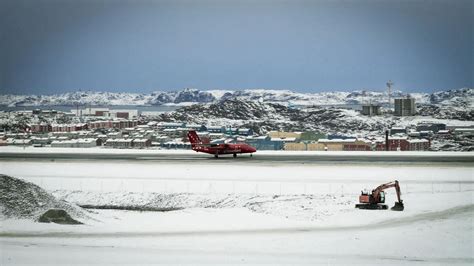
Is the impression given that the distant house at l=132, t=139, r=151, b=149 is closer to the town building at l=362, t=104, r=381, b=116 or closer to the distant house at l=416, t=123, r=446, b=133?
the town building at l=362, t=104, r=381, b=116

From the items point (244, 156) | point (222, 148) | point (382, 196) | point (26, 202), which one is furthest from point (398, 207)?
point (26, 202)

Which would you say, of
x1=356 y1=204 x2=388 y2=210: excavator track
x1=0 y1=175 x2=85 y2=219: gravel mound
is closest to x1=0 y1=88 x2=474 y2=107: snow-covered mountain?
x1=0 y1=175 x2=85 y2=219: gravel mound

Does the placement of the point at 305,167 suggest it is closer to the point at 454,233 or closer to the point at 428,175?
the point at 428,175

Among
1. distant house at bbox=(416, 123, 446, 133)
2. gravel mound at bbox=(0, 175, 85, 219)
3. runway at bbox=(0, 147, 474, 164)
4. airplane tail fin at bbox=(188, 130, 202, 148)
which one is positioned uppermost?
distant house at bbox=(416, 123, 446, 133)

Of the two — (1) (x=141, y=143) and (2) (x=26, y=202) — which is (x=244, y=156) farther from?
(2) (x=26, y=202)

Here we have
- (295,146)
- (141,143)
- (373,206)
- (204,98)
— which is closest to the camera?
(373,206)

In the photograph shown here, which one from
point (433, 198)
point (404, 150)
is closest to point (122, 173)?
point (433, 198)
